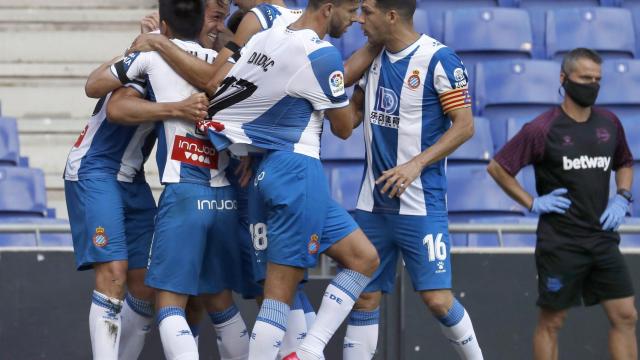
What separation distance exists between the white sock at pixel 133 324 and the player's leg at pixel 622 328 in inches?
99.9

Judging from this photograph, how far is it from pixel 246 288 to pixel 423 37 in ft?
5.16

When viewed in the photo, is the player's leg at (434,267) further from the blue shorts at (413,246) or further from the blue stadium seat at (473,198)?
the blue stadium seat at (473,198)

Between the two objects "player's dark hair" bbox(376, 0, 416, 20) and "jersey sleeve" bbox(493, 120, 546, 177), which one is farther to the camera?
"jersey sleeve" bbox(493, 120, 546, 177)

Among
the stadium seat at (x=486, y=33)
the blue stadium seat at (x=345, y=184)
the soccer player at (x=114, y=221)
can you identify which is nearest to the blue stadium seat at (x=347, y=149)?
the blue stadium seat at (x=345, y=184)

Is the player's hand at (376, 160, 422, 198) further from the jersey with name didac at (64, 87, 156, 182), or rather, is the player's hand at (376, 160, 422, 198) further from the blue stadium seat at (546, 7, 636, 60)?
the blue stadium seat at (546, 7, 636, 60)

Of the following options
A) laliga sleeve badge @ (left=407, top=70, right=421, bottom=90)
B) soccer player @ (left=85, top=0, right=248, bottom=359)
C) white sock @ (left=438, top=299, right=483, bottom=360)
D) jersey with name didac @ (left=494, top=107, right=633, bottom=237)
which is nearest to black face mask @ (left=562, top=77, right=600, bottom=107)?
jersey with name didac @ (left=494, top=107, right=633, bottom=237)

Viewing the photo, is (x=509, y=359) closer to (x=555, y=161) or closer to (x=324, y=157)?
(x=555, y=161)

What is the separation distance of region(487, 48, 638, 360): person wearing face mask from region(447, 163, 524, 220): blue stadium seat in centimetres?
122

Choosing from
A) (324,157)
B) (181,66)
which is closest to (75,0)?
(324,157)

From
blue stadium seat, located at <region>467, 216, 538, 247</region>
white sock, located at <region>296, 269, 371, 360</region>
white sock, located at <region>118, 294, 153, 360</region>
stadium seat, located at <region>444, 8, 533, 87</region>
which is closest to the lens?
white sock, located at <region>296, 269, 371, 360</region>

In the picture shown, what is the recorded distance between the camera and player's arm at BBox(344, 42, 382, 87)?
659 centimetres

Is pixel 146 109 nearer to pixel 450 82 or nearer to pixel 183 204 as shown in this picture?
pixel 183 204

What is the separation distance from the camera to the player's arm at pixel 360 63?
21.6ft

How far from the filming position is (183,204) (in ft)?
19.7
